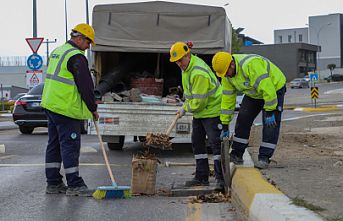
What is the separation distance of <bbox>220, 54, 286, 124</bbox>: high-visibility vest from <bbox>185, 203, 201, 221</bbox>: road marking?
4.13 feet

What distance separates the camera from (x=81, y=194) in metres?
7.45

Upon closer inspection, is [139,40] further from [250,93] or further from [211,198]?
[211,198]

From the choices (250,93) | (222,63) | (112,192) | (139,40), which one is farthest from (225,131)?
(139,40)

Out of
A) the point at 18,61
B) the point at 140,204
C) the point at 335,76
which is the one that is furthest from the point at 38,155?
the point at 18,61

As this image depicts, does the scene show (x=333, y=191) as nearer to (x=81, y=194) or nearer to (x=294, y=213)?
(x=294, y=213)

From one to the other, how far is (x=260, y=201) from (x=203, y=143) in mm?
2971

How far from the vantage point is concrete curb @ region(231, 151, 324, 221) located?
4480 mm

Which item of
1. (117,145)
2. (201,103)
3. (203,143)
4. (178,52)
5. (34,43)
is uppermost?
(34,43)

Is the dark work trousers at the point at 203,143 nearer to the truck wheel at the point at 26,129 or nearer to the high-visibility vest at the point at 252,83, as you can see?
the high-visibility vest at the point at 252,83

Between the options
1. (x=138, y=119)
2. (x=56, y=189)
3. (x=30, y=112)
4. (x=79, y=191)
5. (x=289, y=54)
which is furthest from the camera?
(x=289, y=54)

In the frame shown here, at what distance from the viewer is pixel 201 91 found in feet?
25.0

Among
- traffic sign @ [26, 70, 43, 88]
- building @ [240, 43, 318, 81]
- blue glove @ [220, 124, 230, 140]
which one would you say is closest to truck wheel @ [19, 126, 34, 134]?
traffic sign @ [26, 70, 43, 88]

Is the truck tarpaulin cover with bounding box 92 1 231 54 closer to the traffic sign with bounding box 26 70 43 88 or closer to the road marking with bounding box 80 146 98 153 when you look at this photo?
the road marking with bounding box 80 146 98 153

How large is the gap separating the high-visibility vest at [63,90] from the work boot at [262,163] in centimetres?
232
